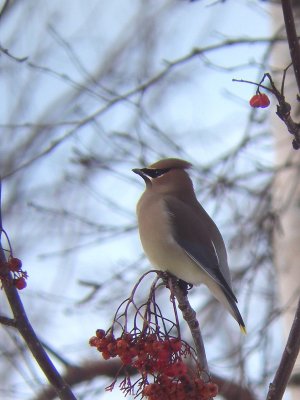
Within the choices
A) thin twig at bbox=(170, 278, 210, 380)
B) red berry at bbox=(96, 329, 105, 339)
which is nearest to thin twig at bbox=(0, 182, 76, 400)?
red berry at bbox=(96, 329, 105, 339)

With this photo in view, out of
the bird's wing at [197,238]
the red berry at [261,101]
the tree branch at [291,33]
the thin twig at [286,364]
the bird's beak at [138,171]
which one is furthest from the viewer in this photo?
the bird's beak at [138,171]

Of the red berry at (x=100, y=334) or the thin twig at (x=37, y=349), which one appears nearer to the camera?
the thin twig at (x=37, y=349)

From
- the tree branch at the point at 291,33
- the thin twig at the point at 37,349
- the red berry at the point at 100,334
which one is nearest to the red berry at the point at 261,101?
the tree branch at the point at 291,33

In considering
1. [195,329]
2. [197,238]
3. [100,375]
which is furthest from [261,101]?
[100,375]

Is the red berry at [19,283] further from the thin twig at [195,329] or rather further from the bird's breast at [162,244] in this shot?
the bird's breast at [162,244]

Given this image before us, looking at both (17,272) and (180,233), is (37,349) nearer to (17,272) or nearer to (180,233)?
(17,272)

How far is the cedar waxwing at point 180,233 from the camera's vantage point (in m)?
2.96

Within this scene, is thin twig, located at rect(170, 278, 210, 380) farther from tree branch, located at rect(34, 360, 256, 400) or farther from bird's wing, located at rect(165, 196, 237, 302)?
tree branch, located at rect(34, 360, 256, 400)

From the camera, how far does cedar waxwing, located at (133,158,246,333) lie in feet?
9.70

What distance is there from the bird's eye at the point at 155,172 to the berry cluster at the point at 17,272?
1.60 meters

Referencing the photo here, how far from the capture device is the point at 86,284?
365cm

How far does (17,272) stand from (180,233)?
143 centimetres

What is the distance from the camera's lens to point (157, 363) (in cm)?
174

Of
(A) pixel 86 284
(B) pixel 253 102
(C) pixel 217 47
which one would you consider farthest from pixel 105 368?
(B) pixel 253 102
